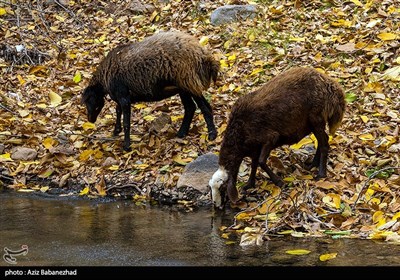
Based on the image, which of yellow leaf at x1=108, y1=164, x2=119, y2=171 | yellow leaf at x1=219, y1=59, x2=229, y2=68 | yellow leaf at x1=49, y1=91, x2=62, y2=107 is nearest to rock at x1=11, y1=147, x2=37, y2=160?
yellow leaf at x1=108, y1=164, x2=119, y2=171

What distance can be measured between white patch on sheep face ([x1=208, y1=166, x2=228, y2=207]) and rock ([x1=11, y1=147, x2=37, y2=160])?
10.6 ft

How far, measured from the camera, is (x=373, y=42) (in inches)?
472

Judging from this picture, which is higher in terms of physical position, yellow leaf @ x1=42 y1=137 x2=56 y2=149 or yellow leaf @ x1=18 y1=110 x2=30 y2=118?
yellow leaf @ x1=18 y1=110 x2=30 y2=118

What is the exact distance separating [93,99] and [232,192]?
3.62 meters

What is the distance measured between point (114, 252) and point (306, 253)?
183cm

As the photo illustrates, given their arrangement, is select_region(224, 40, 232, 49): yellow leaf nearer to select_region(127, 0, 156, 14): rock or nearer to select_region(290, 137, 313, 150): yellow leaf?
select_region(127, 0, 156, 14): rock

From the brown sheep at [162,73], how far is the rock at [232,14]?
3344 millimetres

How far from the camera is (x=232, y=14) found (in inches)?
544

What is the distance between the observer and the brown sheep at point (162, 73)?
33.3ft

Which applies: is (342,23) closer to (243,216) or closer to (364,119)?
(364,119)

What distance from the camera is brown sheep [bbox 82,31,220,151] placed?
10.1 meters

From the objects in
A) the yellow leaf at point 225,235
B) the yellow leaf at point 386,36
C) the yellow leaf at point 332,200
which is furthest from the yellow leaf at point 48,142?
the yellow leaf at point 386,36

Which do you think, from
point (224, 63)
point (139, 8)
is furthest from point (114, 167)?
point (139, 8)

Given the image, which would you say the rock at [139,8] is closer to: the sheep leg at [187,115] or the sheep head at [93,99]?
the sheep head at [93,99]
